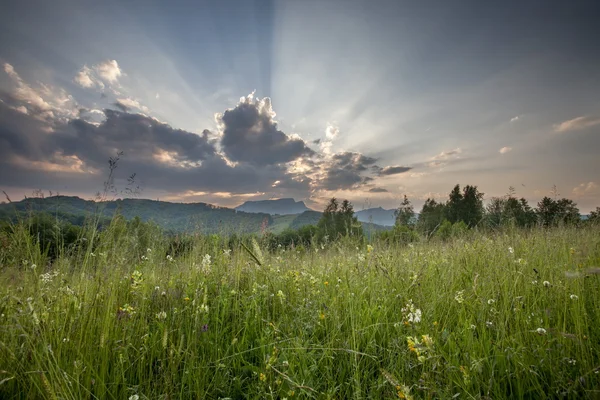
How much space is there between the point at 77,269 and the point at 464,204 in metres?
80.4

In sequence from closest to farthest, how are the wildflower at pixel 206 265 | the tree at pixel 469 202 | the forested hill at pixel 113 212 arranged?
the forested hill at pixel 113 212
the wildflower at pixel 206 265
the tree at pixel 469 202

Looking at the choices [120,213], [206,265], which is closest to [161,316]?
[206,265]

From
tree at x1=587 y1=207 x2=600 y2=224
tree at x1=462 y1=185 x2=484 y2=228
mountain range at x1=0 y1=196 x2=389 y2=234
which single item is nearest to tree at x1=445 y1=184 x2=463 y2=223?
tree at x1=462 y1=185 x2=484 y2=228

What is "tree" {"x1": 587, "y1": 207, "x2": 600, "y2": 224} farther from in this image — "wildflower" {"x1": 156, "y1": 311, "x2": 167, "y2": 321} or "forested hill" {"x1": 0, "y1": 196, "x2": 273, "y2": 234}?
"wildflower" {"x1": 156, "y1": 311, "x2": 167, "y2": 321}

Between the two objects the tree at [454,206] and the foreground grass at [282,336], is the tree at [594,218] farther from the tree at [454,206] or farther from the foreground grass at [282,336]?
the tree at [454,206]

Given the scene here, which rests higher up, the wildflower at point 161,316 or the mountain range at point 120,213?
the mountain range at point 120,213

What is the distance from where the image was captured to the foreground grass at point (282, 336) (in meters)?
2.06

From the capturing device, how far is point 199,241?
17.7 feet

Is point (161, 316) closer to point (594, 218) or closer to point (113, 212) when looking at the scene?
point (113, 212)

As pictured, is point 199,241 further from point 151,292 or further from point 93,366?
point 93,366

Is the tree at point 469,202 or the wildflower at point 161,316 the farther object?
the tree at point 469,202

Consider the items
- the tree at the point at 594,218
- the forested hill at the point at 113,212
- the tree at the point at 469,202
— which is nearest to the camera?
the forested hill at the point at 113,212

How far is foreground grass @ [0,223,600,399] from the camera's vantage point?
2.06 metres

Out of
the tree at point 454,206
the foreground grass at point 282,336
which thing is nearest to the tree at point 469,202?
the tree at point 454,206
